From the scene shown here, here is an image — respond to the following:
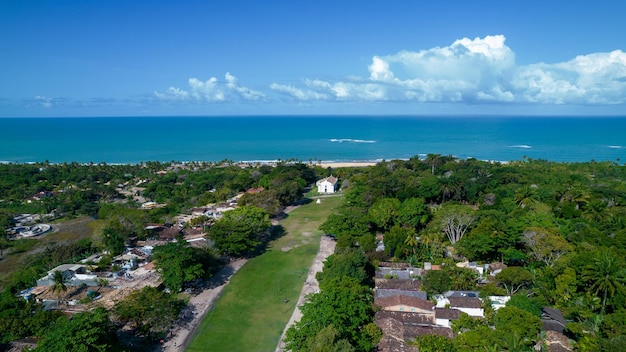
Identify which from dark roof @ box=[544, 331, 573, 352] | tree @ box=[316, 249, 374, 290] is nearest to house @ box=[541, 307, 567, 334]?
dark roof @ box=[544, 331, 573, 352]

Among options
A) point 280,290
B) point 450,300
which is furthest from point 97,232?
point 450,300

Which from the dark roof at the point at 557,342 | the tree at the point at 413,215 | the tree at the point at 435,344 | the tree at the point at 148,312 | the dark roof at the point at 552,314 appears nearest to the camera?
the tree at the point at 435,344

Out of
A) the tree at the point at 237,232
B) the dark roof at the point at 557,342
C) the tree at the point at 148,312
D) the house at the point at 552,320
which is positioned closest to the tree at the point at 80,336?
the tree at the point at 148,312

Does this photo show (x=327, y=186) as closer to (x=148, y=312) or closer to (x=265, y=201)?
(x=265, y=201)

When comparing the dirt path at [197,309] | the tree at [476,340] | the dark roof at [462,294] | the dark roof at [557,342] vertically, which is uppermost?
the tree at [476,340]

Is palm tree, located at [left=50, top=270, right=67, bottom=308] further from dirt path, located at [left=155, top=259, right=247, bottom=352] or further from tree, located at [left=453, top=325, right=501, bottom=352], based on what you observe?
tree, located at [left=453, top=325, right=501, bottom=352]

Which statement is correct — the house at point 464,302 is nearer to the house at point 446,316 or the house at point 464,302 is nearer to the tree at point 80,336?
the house at point 446,316
